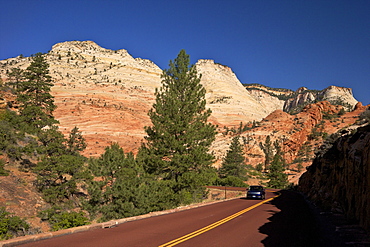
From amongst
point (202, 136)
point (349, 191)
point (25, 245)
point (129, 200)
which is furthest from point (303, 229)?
point (129, 200)

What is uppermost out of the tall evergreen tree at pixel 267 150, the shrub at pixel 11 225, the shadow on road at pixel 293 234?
the tall evergreen tree at pixel 267 150

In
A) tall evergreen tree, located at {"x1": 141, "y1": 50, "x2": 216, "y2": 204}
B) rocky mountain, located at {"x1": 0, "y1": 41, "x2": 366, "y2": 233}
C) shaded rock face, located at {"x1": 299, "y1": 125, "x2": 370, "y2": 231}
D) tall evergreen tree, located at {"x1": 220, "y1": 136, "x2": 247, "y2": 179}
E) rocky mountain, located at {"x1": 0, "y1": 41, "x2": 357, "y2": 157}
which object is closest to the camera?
shaded rock face, located at {"x1": 299, "y1": 125, "x2": 370, "y2": 231}

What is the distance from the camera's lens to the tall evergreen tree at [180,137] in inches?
829

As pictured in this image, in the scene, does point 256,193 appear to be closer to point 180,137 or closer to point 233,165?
point 180,137

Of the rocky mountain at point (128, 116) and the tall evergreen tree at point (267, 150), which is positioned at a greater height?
the rocky mountain at point (128, 116)

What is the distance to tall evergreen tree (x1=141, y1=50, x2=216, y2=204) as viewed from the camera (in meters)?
21.0

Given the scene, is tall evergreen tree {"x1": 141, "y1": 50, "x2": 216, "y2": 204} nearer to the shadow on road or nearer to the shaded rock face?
the shaded rock face

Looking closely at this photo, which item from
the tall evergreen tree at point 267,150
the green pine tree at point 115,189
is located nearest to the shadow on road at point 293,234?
the green pine tree at point 115,189

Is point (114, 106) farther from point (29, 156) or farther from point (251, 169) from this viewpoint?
point (29, 156)

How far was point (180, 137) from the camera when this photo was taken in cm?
2183

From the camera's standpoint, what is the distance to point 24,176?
25.1 meters

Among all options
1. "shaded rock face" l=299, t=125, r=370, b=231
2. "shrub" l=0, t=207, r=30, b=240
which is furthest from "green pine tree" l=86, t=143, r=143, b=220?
"shaded rock face" l=299, t=125, r=370, b=231

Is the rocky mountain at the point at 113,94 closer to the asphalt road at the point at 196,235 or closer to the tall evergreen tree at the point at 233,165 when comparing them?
the tall evergreen tree at the point at 233,165

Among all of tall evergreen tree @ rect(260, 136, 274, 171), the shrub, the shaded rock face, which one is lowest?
the shrub
